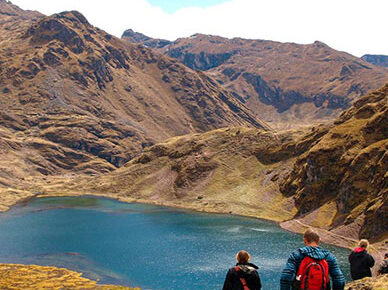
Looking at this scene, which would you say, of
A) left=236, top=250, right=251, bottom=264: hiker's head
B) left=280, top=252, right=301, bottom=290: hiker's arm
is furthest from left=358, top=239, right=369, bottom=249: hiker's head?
left=280, top=252, right=301, bottom=290: hiker's arm

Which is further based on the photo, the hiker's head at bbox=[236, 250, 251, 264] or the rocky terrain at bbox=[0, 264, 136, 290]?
the rocky terrain at bbox=[0, 264, 136, 290]

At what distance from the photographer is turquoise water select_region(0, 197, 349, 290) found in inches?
3647

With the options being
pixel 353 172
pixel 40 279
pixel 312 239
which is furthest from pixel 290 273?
pixel 353 172

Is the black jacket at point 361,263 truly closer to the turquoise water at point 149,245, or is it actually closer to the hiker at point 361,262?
the hiker at point 361,262

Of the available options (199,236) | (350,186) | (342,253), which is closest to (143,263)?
(199,236)

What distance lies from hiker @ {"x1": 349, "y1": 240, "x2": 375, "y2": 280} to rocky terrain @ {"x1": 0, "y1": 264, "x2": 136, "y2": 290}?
6471 centimetres

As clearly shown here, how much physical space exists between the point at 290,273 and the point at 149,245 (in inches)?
4653

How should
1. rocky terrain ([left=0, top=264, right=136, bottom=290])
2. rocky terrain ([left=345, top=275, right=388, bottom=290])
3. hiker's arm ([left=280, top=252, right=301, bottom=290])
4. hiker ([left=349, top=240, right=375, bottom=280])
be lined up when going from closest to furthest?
hiker's arm ([left=280, top=252, right=301, bottom=290])
rocky terrain ([left=345, top=275, right=388, bottom=290])
hiker ([left=349, top=240, right=375, bottom=280])
rocky terrain ([left=0, top=264, right=136, bottom=290])

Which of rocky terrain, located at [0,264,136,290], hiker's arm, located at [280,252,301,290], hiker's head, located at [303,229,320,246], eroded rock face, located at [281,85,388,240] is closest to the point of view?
hiker's arm, located at [280,252,301,290]

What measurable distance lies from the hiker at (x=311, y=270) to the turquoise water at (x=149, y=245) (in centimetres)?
7160

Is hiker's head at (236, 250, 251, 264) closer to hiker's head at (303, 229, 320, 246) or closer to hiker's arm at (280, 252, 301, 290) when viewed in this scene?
hiker's arm at (280, 252, 301, 290)

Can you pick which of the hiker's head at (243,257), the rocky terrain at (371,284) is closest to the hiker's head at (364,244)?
the rocky terrain at (371,284)

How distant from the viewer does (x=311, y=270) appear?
13.5 metres

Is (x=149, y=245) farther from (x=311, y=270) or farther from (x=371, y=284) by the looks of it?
(x=311, y=270)
